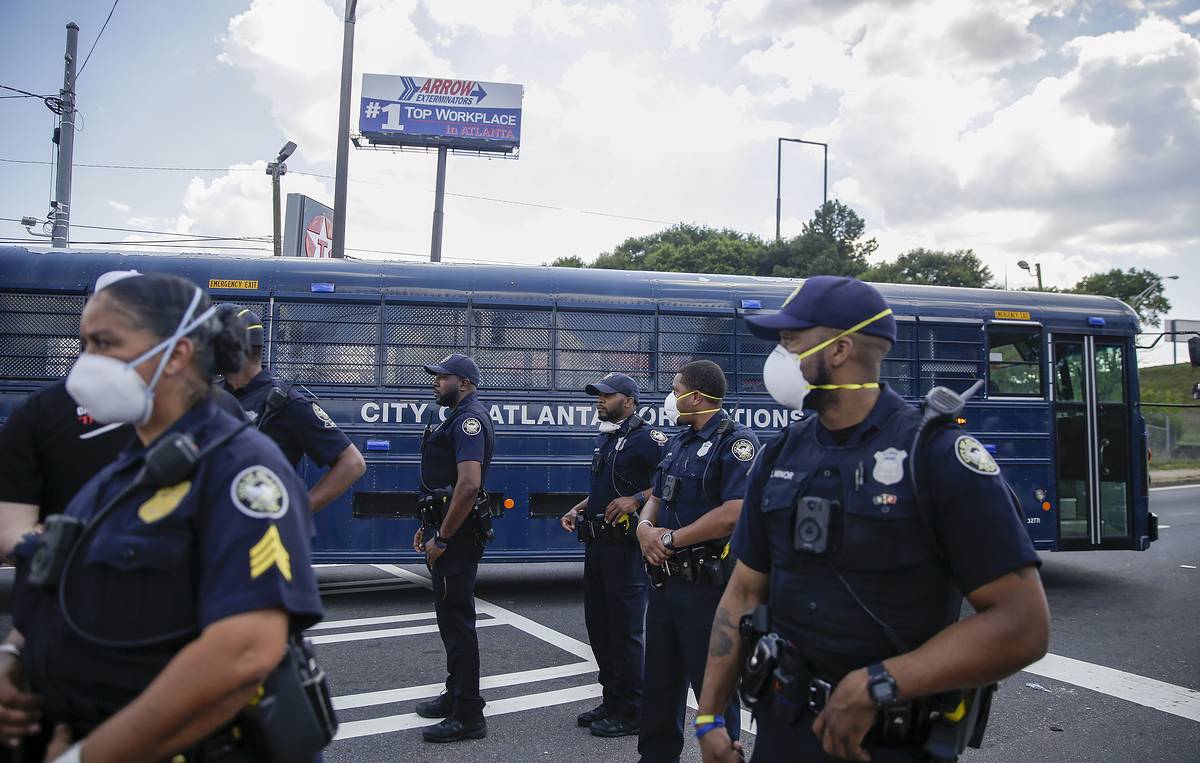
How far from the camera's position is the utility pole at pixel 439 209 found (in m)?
26.1

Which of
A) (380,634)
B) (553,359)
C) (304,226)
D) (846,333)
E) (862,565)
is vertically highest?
(304,226)

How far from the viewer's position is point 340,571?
9500mm

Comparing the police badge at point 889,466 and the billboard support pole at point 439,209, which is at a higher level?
the billboard support pole at point 439,209

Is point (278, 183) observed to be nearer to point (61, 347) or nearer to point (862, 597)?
point (61, 347)

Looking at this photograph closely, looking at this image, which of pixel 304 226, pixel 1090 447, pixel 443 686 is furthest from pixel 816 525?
pixel 304 226

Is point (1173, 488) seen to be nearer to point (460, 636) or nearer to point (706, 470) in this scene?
point (706, 470)

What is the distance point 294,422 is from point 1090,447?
8.45m

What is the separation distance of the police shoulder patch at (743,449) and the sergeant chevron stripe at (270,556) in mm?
2615

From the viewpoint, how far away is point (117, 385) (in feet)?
5.73

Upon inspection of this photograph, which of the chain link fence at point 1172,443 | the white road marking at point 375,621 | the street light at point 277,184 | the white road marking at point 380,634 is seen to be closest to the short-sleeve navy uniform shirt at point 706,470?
the white road marking at point 380,634

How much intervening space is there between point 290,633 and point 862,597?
1338mm

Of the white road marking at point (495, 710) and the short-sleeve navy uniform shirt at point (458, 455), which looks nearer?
the white road marking at point (495, 710)

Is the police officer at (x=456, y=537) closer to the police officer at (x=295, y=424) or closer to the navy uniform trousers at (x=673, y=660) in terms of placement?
the police officer at (x=295, y=424)

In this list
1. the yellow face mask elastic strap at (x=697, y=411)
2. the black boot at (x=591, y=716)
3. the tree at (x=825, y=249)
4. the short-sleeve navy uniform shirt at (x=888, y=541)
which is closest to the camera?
the short-sleeve navy uniform shirt at (x=888, y=541)
